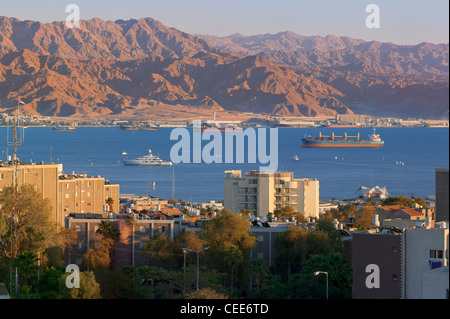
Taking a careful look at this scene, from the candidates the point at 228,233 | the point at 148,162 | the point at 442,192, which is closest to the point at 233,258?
the point at 228,233

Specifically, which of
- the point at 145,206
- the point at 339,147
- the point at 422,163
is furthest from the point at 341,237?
the point at 339,147

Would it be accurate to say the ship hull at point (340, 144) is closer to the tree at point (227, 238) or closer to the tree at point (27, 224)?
the tree at point (27, 224)

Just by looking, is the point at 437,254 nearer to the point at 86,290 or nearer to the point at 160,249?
the point at 86,290
